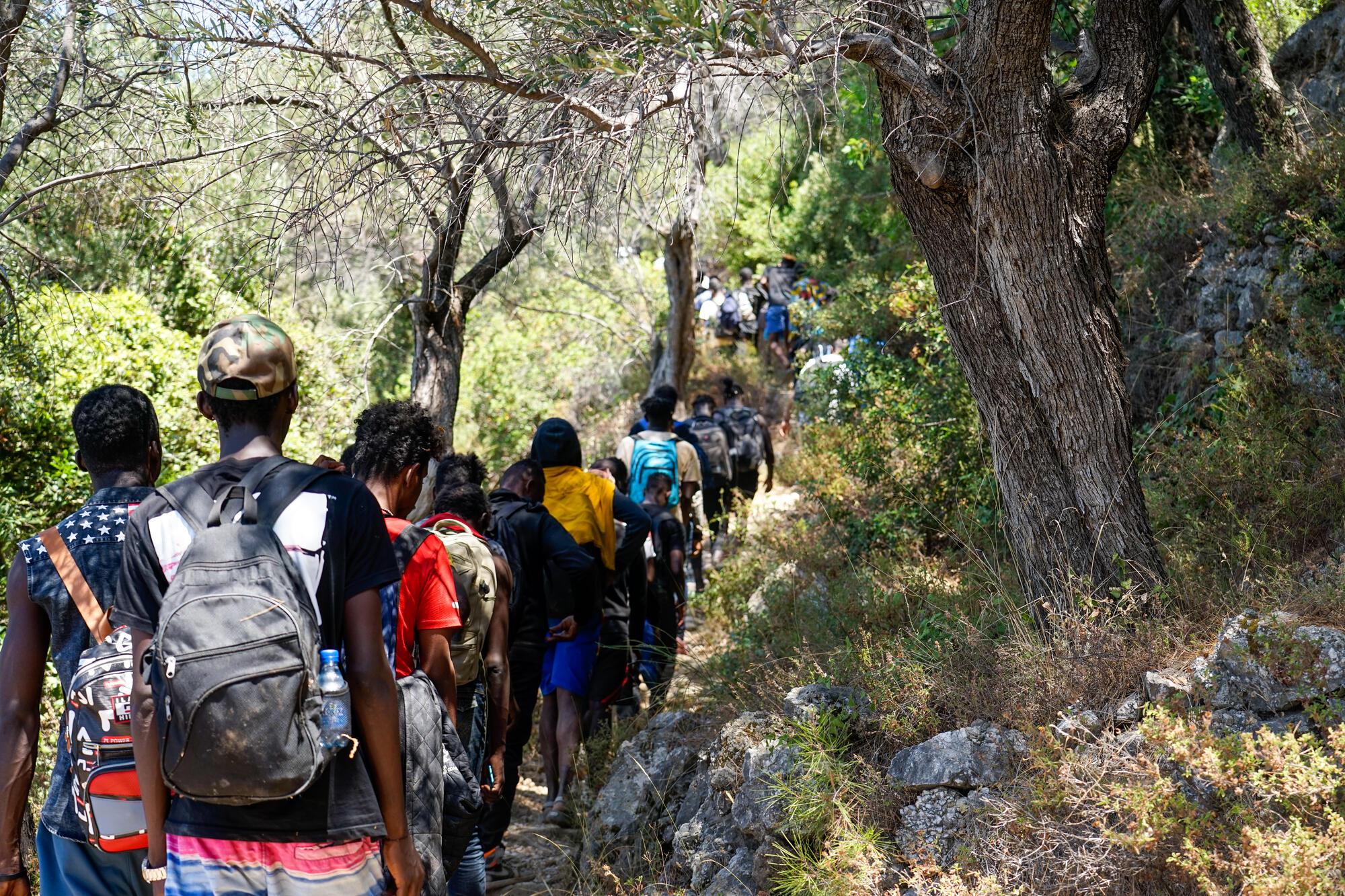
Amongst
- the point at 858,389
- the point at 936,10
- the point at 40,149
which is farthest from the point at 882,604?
the point at 40,149

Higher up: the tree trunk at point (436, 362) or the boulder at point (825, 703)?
the tree trunk at point (436, 362)

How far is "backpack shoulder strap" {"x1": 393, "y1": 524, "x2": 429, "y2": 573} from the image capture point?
354 cm

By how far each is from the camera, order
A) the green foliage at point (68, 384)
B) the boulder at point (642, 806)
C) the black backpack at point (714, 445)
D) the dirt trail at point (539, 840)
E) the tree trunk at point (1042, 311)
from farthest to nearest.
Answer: the black backpack at point (714, 445)
the green foliage at point (68, 384)
the dirt trail at point (539, 840)
the boulder at point (642, 806)
the tree trunk at point (1042, 311)

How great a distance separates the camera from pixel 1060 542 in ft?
15.9

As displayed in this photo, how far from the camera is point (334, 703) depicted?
2.47 metres

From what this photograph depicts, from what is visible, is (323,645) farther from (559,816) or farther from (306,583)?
(559,816)

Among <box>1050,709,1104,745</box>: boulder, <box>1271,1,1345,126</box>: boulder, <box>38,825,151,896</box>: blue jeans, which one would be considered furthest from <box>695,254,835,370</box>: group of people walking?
<box>38,825,151,896</box>: blue jeans

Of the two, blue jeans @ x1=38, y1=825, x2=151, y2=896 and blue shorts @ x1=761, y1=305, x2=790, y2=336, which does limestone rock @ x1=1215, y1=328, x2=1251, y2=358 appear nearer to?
blue jeans @ x1=38, y1=825, x2=151, y2=896

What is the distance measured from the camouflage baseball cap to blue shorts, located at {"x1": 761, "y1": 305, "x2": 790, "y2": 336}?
14.6 m

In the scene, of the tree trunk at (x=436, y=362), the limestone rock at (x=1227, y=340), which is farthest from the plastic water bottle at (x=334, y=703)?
the limestone rock at (x=1227, y=340)

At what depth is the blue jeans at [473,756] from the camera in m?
3.99

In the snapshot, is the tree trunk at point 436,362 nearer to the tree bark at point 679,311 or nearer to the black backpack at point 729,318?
the tree bark at point 679,311

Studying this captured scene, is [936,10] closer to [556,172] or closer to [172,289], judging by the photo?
[556,172]

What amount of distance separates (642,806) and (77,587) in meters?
2.81
